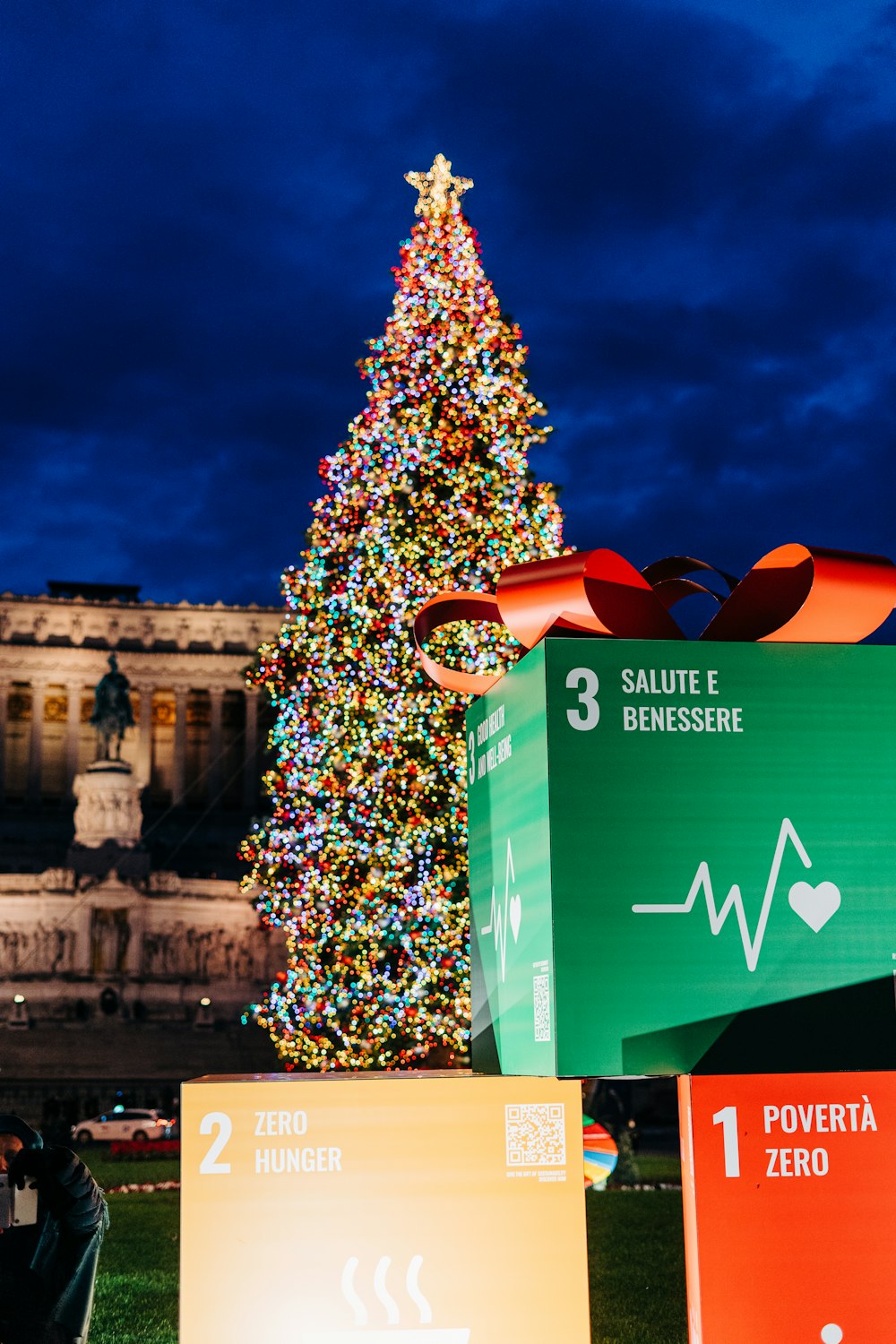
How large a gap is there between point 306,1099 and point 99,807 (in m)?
46.0

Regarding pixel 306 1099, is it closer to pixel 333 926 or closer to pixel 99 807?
pixel 333 926

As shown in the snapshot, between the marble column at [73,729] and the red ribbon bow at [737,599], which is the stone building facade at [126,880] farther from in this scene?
the red ribbon bow at [737,599]

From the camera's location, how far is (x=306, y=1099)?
4.45 m

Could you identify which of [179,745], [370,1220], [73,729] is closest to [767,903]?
[370,1220]

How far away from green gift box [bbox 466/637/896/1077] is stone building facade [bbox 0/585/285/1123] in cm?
3214

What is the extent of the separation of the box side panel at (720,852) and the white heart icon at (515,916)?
36cm

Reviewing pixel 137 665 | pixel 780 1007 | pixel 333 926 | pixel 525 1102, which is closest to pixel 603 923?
pixel 780 1007

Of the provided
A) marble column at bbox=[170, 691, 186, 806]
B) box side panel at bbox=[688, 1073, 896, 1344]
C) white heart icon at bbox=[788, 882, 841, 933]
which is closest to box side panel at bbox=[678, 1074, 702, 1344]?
box side panel at bbox=[688, 1073, 896, 1344]

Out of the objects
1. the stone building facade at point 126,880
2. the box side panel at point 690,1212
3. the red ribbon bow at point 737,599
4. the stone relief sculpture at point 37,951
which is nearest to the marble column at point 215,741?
the stone building facade at point 126,880

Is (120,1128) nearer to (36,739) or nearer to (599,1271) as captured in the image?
(599,1271)

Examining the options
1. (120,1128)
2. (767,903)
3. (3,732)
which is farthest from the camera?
(3,732)

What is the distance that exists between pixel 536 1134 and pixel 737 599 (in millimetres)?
1650

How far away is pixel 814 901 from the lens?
3.88 meters

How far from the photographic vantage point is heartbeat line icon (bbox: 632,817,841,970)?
3.82 meters
